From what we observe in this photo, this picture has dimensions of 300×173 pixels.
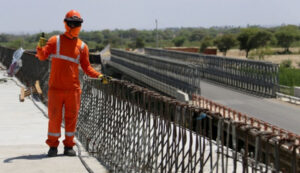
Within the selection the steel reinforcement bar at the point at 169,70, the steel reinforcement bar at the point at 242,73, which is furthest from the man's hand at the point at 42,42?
the steel reinforcement bar at the point at 169,70

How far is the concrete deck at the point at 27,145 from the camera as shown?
23.3 feet

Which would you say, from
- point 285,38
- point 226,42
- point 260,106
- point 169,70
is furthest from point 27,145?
point 285,38

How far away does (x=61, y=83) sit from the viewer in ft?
25.1

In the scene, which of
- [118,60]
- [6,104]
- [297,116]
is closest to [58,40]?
[6,104]

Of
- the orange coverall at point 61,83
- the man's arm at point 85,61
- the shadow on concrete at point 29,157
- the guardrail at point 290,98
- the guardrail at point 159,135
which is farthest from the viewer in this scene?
the guardrail at point 290,98

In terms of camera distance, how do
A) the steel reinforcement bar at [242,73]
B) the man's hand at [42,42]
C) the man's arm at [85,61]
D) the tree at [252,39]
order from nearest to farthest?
the man's hand at [42,42]
the man's arm at [85,61]
the steel reinforcement bar at [242,73]
the tree at [252,39]

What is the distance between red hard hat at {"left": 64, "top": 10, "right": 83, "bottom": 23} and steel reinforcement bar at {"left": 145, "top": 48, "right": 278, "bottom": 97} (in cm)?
2545

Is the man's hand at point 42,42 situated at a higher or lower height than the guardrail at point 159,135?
higher

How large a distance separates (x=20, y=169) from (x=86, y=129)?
7.74 feet

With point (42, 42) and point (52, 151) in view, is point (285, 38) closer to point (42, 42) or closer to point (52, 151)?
point (42, 42)

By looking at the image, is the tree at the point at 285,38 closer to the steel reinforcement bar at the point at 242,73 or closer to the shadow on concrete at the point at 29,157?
the steel reinforcement bar at the point at 242,73

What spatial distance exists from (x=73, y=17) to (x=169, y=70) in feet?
118

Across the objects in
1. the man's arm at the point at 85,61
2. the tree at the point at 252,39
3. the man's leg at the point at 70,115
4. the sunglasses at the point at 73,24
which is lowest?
the tree at the point at 252,39

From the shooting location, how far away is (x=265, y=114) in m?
25.8
